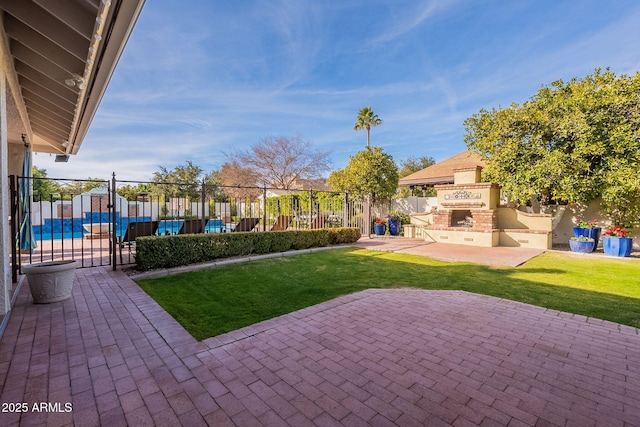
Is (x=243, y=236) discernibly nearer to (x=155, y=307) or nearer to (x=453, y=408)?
(x=155, y=307)

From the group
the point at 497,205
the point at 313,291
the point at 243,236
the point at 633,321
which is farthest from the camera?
the point at 497,205

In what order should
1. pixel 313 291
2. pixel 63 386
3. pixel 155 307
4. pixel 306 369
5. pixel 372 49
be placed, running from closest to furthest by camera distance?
pixel 63 386, pixel 306 369, pixel 155 307, pixel 313 291, pixel 372 49

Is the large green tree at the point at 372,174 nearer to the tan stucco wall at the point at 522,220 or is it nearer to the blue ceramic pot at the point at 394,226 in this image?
the blue ceramic pot at the point at 394,226

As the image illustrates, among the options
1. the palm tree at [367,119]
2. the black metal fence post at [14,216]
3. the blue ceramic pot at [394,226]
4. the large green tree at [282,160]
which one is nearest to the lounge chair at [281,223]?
the blue ceramic pot at [394,226]

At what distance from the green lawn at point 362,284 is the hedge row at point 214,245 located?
608 mm

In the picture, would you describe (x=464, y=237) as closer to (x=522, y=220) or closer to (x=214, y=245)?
(x=522, y=220)

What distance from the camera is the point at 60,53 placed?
11.6 ft

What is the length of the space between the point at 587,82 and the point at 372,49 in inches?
304

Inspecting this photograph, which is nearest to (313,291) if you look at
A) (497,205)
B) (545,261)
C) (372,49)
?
(545,261)

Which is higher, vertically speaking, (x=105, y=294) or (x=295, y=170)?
(x=295, y=170)

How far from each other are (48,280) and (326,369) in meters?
3.94

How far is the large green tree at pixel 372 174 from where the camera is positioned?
42.6 ft

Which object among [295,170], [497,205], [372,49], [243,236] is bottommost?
[243,236]

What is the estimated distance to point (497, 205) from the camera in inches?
401
